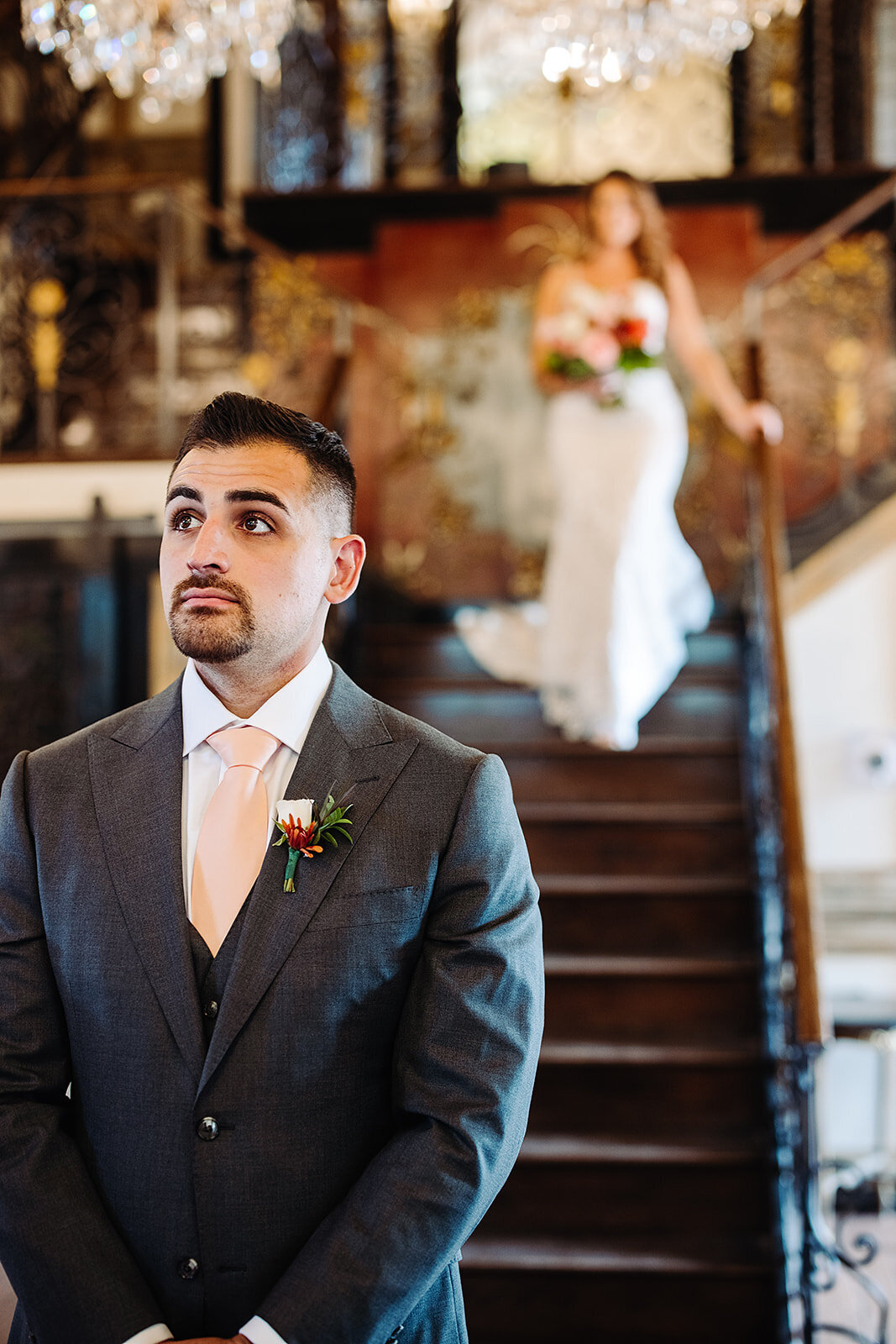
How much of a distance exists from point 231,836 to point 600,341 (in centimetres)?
356

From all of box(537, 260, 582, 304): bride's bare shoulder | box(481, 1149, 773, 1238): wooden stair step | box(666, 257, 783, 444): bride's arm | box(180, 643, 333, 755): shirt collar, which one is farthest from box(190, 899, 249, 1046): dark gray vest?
box(537, 260, 582, 304): bride's bare shoulder

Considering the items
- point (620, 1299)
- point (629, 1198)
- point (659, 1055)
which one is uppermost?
point (659, 1055)

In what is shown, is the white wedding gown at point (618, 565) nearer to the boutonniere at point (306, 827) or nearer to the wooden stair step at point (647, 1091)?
the wooden stair step at point (647, 1091)

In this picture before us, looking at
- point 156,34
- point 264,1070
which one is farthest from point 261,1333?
point 156,34

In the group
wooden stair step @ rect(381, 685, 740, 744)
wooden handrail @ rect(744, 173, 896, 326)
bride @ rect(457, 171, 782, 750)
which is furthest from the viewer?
wooden handrail @ rect(744, 173, 896, 326)

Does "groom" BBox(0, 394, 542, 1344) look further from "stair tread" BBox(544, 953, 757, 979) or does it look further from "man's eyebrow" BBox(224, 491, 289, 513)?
"stair tread" BBox(544, 953, 757, 979)

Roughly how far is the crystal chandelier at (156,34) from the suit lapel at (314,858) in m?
2.88

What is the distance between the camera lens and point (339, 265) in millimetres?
7438

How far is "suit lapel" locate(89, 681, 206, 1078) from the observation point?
141 centimetres

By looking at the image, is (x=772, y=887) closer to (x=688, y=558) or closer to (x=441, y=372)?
(x=688, y=558)

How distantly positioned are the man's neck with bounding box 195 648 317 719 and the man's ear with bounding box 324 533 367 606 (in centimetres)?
8

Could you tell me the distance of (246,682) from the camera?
1498 mm

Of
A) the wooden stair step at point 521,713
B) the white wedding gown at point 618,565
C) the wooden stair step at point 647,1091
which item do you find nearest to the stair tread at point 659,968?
the wooden stair step at point 647,1091

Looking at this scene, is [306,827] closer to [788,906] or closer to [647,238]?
[788,906]
